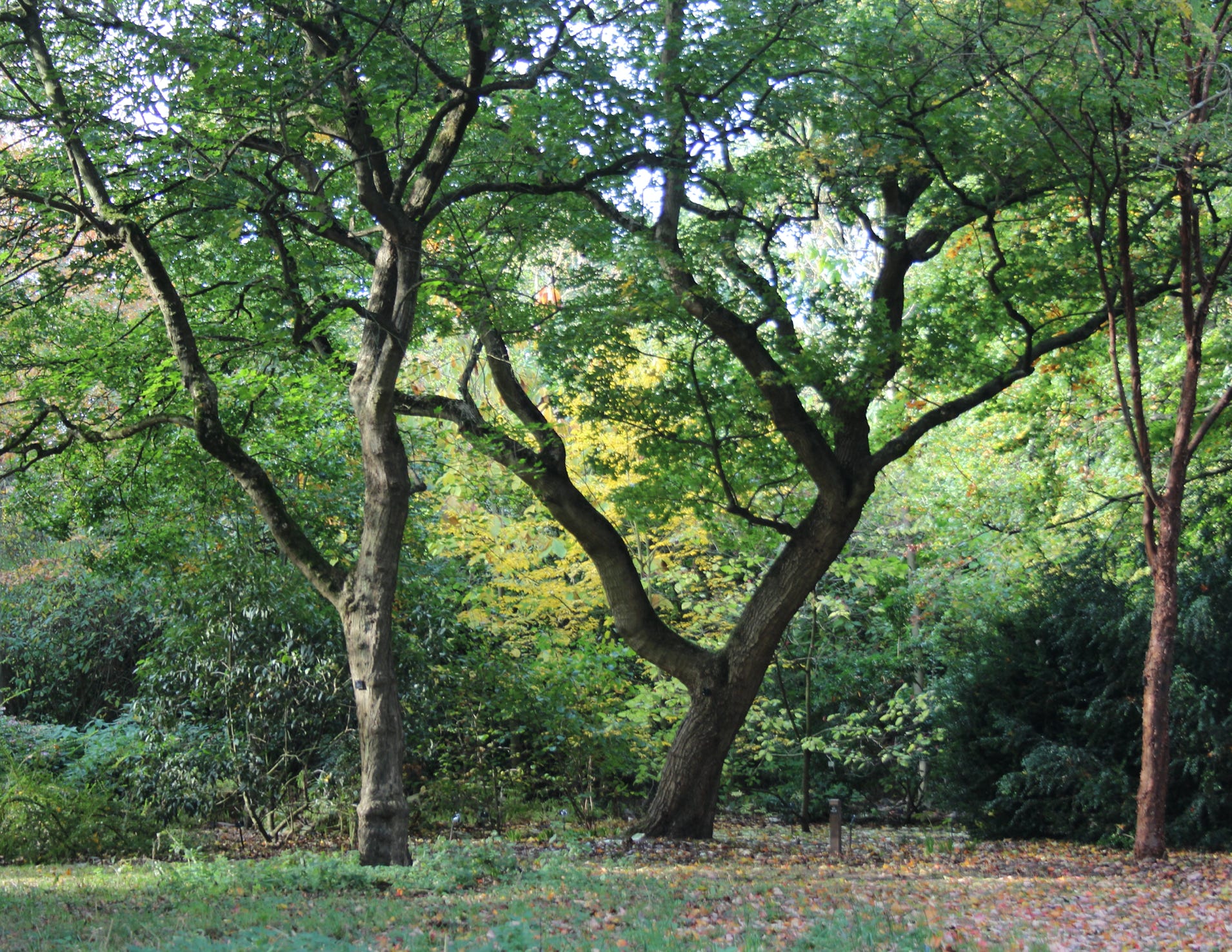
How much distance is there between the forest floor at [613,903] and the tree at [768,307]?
2.63 m

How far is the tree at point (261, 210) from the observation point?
24.1 feet

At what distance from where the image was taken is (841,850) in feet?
32.3

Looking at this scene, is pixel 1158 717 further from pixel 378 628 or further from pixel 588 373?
pixel 378 628

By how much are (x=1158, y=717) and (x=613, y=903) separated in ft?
16.9

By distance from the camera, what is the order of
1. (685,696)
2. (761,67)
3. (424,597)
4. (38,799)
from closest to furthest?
(761,67), (38,799), (424,597), (685,696)

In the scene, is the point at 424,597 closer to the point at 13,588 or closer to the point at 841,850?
the point at 841,850

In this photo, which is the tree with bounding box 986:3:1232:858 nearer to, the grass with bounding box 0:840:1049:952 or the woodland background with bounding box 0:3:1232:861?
the woodland background with bounding box 0:3:1232:861

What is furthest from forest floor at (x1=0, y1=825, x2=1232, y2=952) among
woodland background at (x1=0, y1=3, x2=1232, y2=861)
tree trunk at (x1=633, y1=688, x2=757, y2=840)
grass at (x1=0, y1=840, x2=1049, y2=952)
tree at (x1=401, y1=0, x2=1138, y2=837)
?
tree at (x1=401, y1=0, x2=1138, y2=837)

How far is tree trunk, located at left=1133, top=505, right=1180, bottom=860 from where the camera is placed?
8.77m

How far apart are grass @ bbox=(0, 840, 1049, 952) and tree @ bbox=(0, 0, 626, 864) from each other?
97 centimetres

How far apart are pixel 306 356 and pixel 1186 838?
9506 millimetres

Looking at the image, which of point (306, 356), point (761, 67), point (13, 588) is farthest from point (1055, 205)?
point (13, 588)

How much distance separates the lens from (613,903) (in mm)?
6035

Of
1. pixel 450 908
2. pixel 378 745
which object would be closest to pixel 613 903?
pixel 450 908
